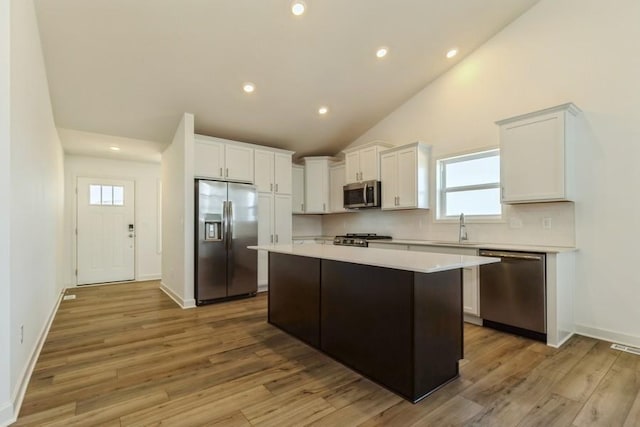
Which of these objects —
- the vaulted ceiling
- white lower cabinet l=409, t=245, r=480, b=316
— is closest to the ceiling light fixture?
the vaulted ceiling

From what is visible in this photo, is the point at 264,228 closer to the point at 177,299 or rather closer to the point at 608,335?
the point at 177,299

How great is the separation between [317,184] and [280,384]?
412 cm

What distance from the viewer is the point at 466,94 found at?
4168 millimetres

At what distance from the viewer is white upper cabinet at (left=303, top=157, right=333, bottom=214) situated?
592cm

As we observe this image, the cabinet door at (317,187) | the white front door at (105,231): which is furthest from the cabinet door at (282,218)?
the white front door at (105,231)

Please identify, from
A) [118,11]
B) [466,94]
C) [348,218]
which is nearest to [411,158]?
[466,94]

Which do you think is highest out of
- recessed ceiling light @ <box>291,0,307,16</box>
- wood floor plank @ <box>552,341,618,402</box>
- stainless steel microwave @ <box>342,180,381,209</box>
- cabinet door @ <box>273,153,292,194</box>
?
recessed ceiling light @ <box>291,0,307,16</box>

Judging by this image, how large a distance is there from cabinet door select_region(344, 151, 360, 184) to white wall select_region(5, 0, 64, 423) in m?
3.95

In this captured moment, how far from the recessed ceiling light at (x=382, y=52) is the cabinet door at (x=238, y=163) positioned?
2.36 m

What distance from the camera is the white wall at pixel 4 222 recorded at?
1755 mm

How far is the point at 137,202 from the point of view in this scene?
626cm

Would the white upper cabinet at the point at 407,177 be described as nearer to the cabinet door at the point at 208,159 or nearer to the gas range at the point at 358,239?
the gas range at the point at 358,239

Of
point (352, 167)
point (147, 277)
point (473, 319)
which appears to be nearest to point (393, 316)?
point (473, 319)

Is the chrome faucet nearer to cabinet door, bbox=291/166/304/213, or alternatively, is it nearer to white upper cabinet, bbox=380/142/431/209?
white upper cabinet, bbox=380/142/431/209
